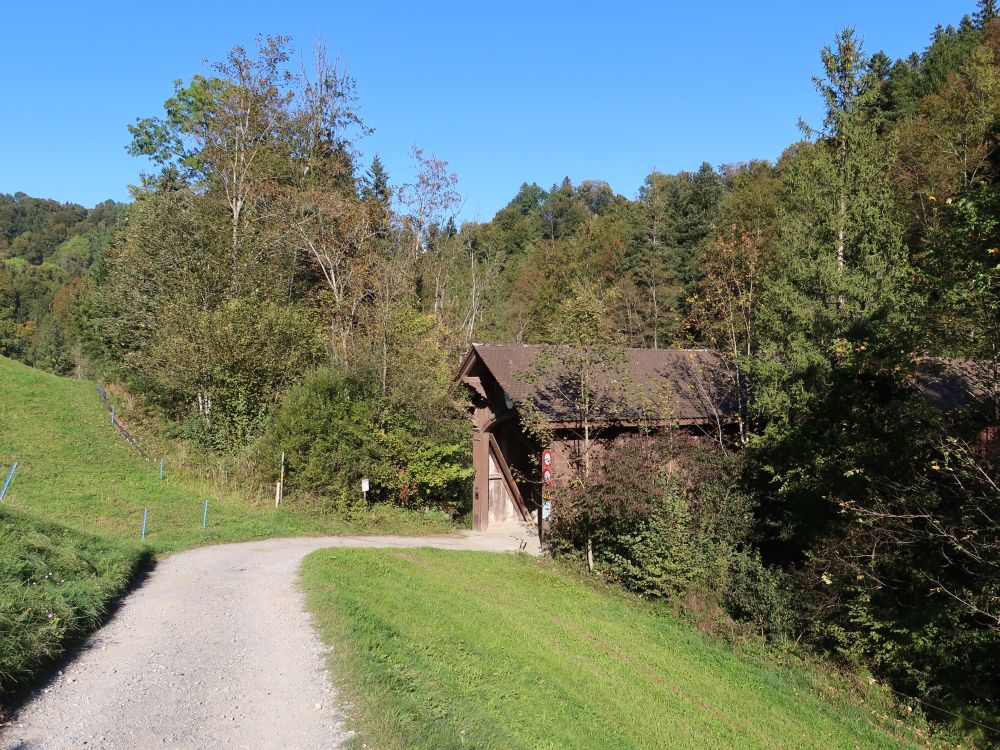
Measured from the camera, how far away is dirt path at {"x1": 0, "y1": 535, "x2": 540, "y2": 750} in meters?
5.68

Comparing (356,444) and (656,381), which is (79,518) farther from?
(656,381)

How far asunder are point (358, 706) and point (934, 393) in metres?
15.5

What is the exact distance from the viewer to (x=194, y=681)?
22.6 ft

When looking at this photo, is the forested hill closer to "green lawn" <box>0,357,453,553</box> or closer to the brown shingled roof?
"green lawn" <box>0,357,453,553</box>

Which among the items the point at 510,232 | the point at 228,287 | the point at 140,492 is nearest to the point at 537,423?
the point at 140,492

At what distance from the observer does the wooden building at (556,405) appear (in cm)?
1570

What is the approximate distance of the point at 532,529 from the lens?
20750 mm

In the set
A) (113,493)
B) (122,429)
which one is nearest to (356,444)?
(113,493)

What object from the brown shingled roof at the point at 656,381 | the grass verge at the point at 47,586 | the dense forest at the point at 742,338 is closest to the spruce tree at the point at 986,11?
the dense forest at the point at 742,338

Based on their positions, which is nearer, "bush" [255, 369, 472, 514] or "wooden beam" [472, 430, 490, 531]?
"bush" [255, 369, 472, 514]

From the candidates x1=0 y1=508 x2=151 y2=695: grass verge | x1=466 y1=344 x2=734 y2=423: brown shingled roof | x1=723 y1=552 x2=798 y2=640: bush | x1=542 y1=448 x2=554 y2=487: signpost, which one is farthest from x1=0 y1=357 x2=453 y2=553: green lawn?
x1=723 y1=552 x2=798 y2=640: bush

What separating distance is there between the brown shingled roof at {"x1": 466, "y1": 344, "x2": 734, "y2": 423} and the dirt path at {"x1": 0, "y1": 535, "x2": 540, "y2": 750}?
8.02m

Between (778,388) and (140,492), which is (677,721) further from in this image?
(140,492)

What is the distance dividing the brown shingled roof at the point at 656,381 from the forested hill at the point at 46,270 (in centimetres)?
2708
